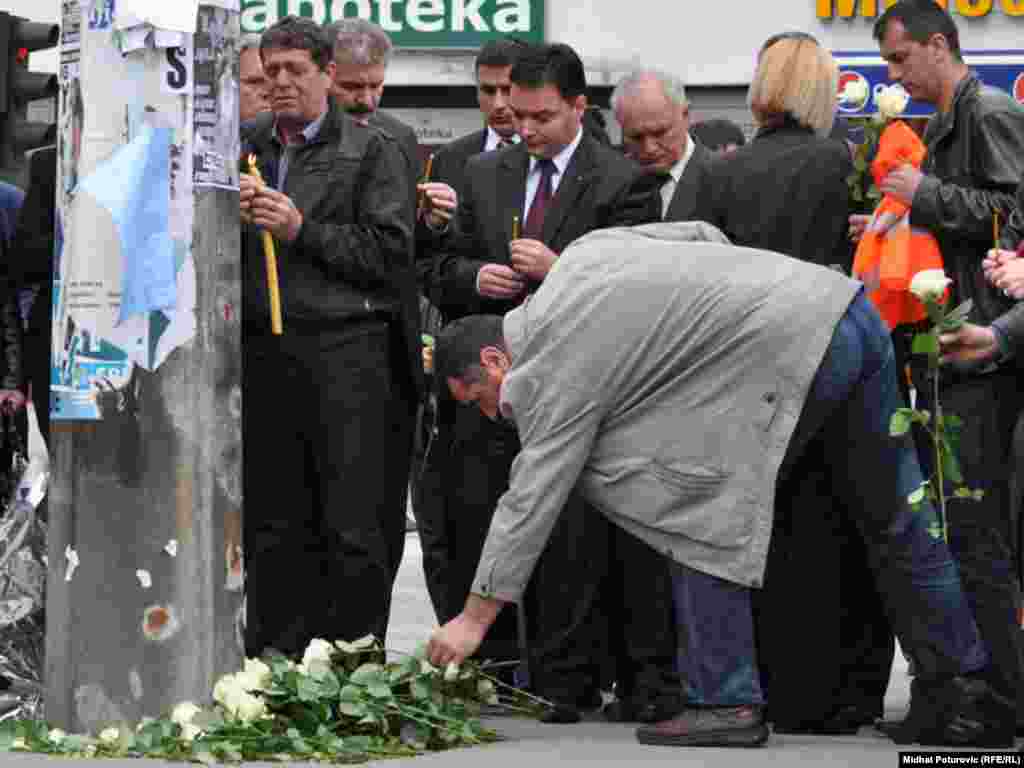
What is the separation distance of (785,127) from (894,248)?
2.62 ft

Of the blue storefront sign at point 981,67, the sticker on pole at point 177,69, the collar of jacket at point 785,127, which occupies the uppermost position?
the blue storefront sign at point 981,67

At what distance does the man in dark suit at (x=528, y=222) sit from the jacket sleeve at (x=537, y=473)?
1124 millimetres

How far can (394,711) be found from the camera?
723 cm

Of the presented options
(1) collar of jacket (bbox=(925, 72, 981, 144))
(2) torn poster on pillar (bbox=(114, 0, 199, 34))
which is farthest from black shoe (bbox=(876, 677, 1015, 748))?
(2) torn poster on pillar (bbox=(114, 0, 199, 34))

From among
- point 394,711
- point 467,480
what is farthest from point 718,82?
point 394,711

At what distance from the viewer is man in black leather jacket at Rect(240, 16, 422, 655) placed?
8.52 m

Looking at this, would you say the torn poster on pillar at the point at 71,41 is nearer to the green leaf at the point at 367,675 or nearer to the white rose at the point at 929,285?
the green leaf at the point at 367,675

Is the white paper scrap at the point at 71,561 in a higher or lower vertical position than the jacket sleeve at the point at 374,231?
lower

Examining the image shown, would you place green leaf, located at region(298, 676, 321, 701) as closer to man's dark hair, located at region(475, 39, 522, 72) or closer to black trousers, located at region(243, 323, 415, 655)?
black trousers, located at region(243, 323, 415, 655)

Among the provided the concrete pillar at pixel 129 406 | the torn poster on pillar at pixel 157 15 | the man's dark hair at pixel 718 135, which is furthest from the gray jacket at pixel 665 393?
the man's dark hair at pixel 718 135

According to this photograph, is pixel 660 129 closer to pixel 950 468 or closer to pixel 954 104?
pixel 954 104

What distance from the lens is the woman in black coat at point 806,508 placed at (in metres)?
7.64

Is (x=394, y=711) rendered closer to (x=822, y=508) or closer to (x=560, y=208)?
(x=822, y=508)

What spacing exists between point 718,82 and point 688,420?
68.7ft
